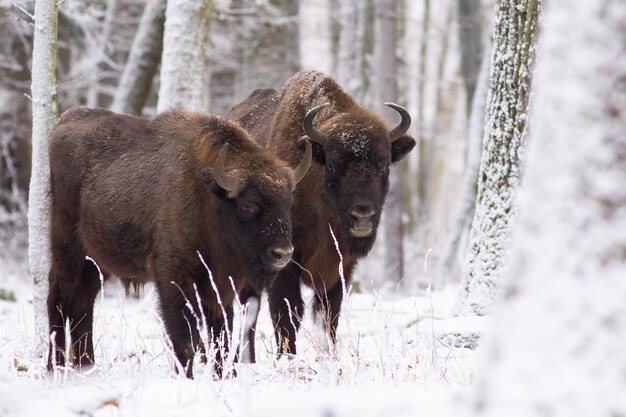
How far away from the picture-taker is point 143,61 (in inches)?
555

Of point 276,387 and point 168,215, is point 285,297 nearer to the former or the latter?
point 168,215

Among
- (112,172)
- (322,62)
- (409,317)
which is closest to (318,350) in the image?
(112,172)

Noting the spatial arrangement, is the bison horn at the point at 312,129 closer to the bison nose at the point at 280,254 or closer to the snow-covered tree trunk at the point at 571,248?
the bison nose at the point at 280,254

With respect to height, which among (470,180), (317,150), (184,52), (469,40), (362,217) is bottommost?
(470,180)

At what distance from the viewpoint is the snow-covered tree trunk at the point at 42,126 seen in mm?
7711

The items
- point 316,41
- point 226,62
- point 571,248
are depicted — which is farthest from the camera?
point 316,41

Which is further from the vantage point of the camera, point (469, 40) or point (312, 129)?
point (469, 40)

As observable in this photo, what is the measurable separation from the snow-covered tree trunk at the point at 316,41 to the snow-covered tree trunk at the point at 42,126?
53.2ft

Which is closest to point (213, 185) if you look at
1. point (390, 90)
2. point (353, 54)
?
point (390, 90)

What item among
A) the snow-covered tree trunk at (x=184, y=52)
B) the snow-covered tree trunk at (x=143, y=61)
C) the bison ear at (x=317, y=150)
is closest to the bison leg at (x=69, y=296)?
the bison ear at (x=317, y=150)

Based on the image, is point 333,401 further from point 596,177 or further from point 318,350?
point 318,350

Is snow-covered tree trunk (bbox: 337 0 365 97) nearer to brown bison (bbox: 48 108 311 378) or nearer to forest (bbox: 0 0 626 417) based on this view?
forest (bbox: 0 0 626 417)

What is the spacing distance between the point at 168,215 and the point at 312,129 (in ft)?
4.77

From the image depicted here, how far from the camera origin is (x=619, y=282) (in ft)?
7.82
